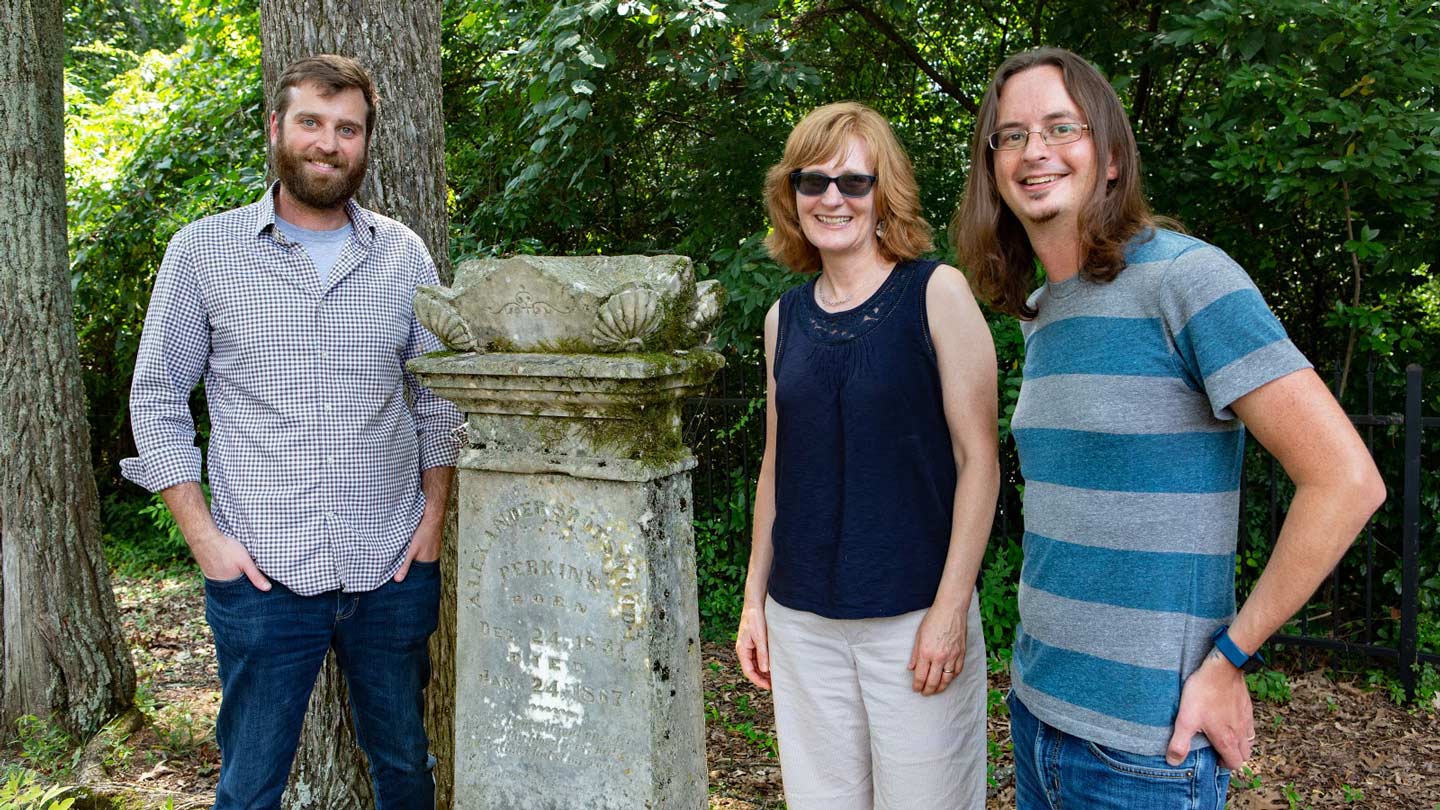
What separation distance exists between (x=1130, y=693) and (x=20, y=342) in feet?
13.7

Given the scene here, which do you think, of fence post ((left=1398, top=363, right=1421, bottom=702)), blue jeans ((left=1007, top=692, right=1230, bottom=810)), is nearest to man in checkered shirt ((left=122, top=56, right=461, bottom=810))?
blue jeans ((left=1007, top=692, right=1230, bottom=810))

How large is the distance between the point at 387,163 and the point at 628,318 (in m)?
1.42

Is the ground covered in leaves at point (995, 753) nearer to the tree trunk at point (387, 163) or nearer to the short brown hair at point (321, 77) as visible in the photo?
the tree trunk at point (387, 163)

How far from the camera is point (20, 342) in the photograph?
12.7 ft

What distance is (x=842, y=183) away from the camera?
202 centimetres

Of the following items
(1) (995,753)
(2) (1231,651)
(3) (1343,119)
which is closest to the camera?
(2) (1231,651)

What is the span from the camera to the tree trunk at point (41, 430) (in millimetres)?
3861

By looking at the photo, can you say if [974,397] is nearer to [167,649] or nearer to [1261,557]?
[1261,557]

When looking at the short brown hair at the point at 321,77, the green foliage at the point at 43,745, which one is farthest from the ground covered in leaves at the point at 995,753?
the short brown hair at the point at 321,77

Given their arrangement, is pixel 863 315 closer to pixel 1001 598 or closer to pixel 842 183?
pixel 842 183

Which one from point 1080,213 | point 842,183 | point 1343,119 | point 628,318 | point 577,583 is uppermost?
point 1343,119

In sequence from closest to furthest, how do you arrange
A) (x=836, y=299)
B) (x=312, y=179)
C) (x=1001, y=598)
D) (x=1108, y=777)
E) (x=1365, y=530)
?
(x=1108, y=777)
(x=836, y=299)
(x=312, y=179)
(x=1365, y=530)
(x=1001, y=598)

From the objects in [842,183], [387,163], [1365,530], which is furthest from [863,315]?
[1365,530]

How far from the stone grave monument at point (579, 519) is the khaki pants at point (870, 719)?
0.84 ft
